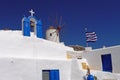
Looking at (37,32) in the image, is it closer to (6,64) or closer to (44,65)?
(44,65)

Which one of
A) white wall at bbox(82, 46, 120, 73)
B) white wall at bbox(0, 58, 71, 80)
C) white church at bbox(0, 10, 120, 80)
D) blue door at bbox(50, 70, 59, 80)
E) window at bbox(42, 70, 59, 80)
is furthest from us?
white wall at bbox(82, 46, 120, 73)

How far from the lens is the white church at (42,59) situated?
82.0 ft

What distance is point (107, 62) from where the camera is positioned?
30.2m

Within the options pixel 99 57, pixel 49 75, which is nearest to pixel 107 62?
pixel 99 57

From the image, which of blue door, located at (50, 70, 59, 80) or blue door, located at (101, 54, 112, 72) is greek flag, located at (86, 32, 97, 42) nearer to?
blue door, located at (101, 54, 112, 72)

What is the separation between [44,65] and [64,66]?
7.83 ft

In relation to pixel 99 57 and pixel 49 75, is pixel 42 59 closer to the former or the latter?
pixel 49 75

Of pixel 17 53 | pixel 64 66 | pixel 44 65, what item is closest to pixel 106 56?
pixel 64 66

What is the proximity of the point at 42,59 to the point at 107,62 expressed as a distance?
7.53m

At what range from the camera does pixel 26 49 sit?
2684cm

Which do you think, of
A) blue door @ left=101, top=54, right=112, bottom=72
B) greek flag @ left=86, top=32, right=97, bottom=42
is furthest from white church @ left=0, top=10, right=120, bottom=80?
greek flag @ left=86, top=32, right=97, bottom=42

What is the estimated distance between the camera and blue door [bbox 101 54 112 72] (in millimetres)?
29947

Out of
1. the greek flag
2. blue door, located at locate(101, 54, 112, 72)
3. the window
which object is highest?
the greek flag

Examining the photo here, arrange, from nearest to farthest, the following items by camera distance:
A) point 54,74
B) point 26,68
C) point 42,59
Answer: point 26,68, point 42,59, point 54,74
